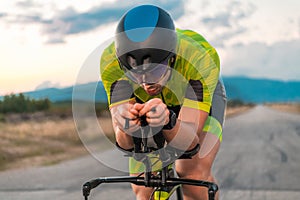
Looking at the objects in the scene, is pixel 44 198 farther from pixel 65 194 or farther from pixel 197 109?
pixel 197 109

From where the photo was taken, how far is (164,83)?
10.9 ft

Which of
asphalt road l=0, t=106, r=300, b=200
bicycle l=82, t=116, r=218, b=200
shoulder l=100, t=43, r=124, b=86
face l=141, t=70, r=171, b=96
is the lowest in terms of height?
asphalt road l=0, t=106, r=300, b=200

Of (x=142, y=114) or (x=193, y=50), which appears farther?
(x=193, y=50)

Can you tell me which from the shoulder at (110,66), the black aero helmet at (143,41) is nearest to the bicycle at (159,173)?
the black aero helmet at (143,41)

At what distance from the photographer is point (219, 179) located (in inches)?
396

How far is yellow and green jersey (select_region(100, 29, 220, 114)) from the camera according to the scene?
3.47 meters

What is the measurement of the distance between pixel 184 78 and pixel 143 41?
1.98 ft

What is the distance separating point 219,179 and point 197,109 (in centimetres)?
679

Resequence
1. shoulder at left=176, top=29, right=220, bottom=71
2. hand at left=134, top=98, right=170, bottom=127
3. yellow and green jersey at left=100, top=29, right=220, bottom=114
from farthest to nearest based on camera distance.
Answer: shoulder at left=176, top=29, right=220, bottom=71, yellow and green jersey at left=100, top=29, right=220, bottom=114, hand at left=134, top=98, right=170, bottom=127

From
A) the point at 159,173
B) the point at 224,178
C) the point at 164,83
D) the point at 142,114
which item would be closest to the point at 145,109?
the point at 142,114

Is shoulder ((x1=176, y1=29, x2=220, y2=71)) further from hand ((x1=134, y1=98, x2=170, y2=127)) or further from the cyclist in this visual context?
hand ((x1=134, y1=98, x2=170, y2=127))

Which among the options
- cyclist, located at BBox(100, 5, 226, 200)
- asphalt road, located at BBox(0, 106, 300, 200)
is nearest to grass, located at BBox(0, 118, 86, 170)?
asphalt road, located at BBox(0, 106, 300, 200)

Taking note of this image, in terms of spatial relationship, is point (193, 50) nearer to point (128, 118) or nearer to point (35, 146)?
point (128, 118)

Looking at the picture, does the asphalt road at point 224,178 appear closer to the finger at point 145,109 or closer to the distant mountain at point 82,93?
the distant mountain at point 82,93
